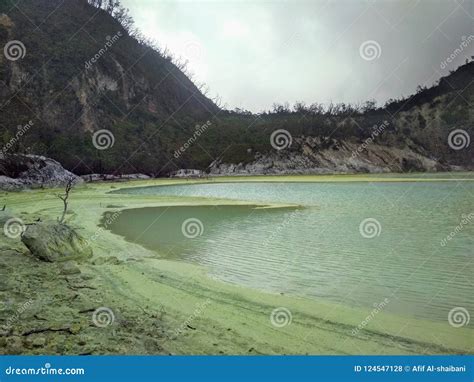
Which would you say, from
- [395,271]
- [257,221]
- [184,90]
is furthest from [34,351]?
[184,90]

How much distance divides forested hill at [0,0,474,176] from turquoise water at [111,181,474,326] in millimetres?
32045

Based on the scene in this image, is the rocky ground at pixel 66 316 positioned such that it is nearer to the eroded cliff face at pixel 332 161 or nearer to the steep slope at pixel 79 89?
the steep slope at pixel 79 89

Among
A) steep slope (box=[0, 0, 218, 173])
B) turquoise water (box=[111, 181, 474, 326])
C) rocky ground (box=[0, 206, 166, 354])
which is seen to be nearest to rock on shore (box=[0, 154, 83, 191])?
steep slope (box=[0, 0, 218, 173])

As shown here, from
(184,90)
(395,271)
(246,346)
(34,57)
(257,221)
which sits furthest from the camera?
(184,90)

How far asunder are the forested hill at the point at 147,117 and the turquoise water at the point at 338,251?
3204 centimetres

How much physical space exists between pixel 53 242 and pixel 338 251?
640 cm

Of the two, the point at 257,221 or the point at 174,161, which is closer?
the point at 257,221

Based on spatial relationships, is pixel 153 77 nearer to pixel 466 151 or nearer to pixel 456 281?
pixel 466 151

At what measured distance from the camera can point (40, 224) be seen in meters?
8.80

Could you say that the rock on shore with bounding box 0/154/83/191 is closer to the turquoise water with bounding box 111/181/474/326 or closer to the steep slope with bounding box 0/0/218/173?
the steep slope with bounding box 0/0/218/173

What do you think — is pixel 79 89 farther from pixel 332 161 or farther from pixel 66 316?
pixel 66 316

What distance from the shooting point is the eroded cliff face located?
65312mm

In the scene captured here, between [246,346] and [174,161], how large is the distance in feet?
189

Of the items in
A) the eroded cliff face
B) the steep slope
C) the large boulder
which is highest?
the eroded cliff face
